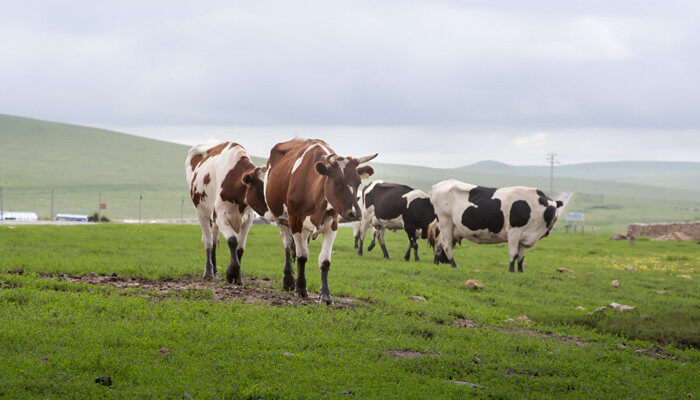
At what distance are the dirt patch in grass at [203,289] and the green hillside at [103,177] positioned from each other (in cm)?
8402

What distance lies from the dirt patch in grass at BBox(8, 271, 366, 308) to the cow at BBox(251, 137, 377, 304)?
499 millimetres

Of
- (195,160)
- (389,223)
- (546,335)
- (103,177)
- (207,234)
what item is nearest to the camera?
(546,335)

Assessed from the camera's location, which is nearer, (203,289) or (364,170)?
(203,289)

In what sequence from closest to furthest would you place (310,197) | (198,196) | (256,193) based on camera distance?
(310,197)
(256,193)
(198,196)

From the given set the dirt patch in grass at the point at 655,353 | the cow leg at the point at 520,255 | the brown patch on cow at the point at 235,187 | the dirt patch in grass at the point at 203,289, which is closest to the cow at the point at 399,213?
the cow leg at the point at 520,255

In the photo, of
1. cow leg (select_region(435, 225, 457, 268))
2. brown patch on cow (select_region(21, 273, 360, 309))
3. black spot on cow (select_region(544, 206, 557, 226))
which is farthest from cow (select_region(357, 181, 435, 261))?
brown patch on cow (select_region(21, 273, 360, 309))

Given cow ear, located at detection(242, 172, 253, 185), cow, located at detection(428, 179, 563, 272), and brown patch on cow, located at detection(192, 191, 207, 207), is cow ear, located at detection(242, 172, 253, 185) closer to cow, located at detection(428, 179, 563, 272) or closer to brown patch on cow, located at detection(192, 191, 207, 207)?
brown patch on cow, located at detection(192, 191, 207, 207)

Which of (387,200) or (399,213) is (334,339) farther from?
(387,200)

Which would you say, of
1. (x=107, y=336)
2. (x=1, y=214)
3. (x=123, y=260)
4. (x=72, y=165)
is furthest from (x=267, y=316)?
(x=72, y=165)

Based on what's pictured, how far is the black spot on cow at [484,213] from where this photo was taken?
23359 millimetres

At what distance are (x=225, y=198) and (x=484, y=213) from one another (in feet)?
38.1

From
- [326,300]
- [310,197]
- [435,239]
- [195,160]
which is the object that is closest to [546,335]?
[326,300]

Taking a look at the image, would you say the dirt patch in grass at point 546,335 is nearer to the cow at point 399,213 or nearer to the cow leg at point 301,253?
the cow leg at point 301,253

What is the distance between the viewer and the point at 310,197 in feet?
41.7
